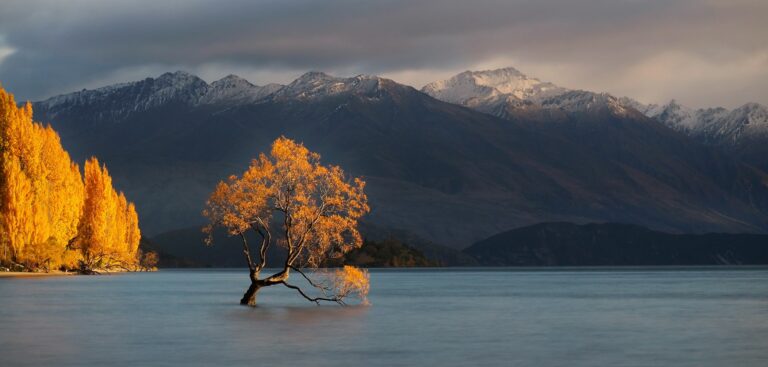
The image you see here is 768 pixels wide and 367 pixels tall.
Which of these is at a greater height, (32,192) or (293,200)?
(32,192)

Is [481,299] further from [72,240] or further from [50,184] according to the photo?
[72,240]

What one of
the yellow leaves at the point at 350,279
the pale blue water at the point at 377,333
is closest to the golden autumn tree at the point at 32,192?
the pale blue water at the point at 377,333

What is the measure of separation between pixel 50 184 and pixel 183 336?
8754cm

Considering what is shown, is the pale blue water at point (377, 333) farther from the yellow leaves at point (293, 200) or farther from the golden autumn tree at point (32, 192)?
the golden autumn tree at point (32, 192)

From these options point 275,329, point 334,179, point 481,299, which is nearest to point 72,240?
point 481,299

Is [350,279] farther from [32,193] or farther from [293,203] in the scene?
[32,193]

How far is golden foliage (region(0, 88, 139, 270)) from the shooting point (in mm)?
126312

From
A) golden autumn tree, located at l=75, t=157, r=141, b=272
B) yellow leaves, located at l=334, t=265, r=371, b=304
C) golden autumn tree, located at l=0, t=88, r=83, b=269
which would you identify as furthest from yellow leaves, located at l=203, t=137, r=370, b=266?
golden autumn tree, located at l=75, t=157, r=141, b=272

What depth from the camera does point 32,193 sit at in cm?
12912

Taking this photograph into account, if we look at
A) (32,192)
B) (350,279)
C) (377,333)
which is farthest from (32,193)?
(377,333)

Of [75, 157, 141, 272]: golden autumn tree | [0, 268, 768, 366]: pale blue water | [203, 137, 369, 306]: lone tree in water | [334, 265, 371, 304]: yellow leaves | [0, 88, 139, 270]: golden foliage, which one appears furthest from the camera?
[75, 157, 141, 272]: golden autumn tree

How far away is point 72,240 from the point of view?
6156 inches

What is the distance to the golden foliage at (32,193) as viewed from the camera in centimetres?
12631

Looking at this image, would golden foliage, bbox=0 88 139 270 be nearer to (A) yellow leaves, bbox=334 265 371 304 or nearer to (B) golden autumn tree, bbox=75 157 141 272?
(B) golden autumn tree, bbox=75 157 141 272
